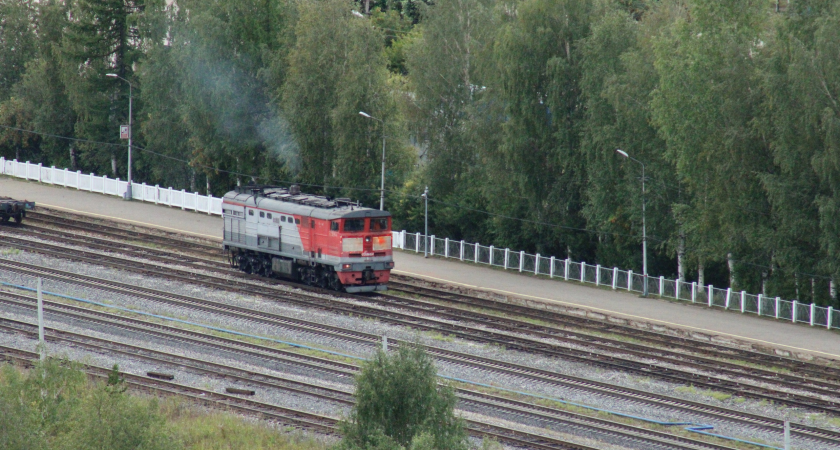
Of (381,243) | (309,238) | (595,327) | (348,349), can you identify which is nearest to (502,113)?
(381,243)

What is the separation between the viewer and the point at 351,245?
34.9m

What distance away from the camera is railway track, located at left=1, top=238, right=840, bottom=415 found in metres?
26.5

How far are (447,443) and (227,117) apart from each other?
40999 millimetres

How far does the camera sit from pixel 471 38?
4816 centimetres

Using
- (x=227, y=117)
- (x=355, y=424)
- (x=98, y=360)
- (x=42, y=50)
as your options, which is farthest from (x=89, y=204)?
(x=355, y=424)

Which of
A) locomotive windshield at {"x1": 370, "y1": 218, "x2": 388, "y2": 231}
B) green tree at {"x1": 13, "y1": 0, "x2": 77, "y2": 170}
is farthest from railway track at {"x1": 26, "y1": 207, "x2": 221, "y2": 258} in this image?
green tree at {"x1": 13, "y1": 0, "x2": 77, "y2": 170}

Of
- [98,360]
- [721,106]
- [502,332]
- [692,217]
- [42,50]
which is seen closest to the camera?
[98,360]

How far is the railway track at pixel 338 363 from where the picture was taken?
79.2 feet

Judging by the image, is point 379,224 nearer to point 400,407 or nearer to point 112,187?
point 400,407

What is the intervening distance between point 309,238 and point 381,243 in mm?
2556

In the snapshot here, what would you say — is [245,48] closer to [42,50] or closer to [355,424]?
[42,50]

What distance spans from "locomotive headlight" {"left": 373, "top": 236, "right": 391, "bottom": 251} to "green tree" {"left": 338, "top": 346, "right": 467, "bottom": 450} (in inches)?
768

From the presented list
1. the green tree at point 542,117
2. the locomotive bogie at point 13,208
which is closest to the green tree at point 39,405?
the locomotive bogie at point 13,208

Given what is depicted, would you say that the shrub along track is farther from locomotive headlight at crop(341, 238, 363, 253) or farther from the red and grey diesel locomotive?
the red and grey diesel locomotive
